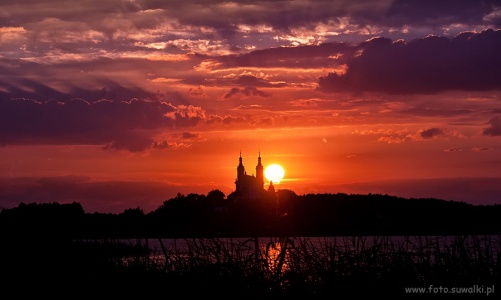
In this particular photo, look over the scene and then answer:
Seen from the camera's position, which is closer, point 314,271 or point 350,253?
point 314,271

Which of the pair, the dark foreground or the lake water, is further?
the lake water

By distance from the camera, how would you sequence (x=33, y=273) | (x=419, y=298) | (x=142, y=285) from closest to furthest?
(x=419, y=298)
(x=142, y=285)
(x=33, y=273)

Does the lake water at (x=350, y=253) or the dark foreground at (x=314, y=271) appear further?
the lake water at (x=350, y=253)

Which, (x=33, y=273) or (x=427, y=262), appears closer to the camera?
(x=427, y=262)

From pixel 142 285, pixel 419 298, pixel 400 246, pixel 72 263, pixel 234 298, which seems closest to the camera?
pixel 419 298

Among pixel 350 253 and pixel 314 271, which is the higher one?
pixel 350 253

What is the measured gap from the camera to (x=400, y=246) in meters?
16.6

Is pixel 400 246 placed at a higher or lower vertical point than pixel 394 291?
higher

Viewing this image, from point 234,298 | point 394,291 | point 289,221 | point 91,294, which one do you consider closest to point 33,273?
point 91,294

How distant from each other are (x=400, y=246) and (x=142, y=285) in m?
7.33

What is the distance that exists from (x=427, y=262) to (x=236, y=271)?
489cm

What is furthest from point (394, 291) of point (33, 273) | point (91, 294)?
point (33, 273)

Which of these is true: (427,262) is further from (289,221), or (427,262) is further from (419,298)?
(289,221)

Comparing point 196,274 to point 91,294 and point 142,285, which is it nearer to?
point 142,285
